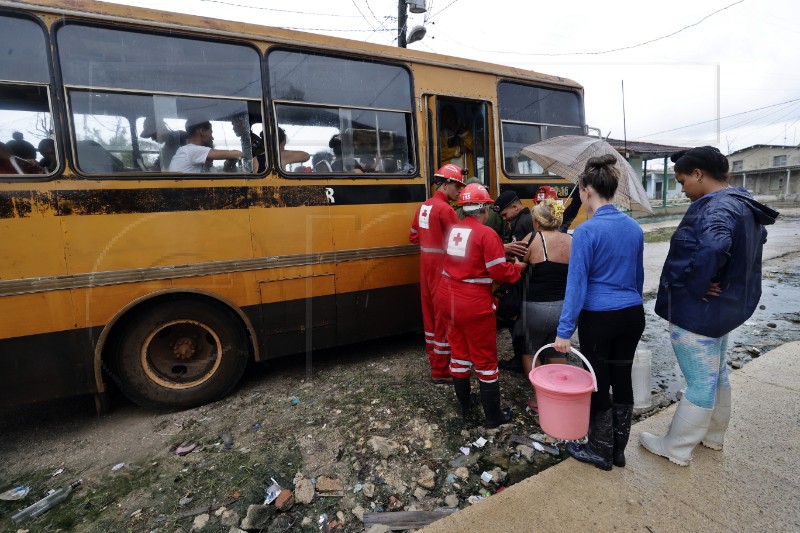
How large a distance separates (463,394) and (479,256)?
1.15 meters

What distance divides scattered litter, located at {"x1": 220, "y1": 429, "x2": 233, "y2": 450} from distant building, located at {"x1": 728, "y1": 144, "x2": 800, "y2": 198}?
4680 cm

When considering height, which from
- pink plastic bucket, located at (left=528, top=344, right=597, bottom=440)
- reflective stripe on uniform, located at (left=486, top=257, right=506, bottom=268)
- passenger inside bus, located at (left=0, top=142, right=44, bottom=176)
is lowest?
pink plastic bucket, located at (left=528, top=344, right=597, bottom=440)

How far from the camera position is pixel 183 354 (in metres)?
3.64

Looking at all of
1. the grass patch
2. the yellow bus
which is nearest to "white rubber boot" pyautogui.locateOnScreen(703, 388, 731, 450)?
the yellow bus

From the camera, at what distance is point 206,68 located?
3.39 meters

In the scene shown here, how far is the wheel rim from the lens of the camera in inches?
138

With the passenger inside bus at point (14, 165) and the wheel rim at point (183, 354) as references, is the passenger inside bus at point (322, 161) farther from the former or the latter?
the passenger inside bus at point (14, 165)

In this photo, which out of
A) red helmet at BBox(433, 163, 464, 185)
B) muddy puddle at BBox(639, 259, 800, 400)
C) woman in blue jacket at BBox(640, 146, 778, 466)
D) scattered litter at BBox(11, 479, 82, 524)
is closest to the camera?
woman in blue jacket at BBox(640, 146, 778, 466)

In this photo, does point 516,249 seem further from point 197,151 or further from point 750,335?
point 750,335

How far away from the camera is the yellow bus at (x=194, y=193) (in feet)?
9.63

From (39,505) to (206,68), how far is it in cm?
333

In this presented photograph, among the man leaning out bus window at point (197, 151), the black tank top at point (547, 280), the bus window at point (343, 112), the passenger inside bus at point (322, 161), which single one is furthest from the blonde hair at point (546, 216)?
the man leaning out bus window at point (197, 151)

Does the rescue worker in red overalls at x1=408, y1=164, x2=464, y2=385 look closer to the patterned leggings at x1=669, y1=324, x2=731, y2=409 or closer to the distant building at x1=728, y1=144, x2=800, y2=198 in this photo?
the patterned leggings at x1=669, y1=324, x2=731, y2=409

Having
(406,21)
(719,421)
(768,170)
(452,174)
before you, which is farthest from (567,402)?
(768,170)
